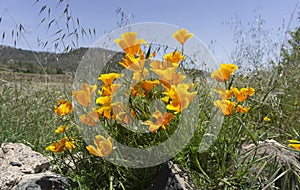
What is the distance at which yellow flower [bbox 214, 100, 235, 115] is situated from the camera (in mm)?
1443

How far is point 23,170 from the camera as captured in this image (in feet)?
6.95

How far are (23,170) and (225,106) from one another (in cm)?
147

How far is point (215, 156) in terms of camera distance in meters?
1.60

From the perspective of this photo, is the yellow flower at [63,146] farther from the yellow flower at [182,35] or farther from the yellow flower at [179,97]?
the yellow flower at [182,35]

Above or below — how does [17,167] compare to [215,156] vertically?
below

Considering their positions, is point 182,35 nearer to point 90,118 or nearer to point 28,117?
point 90,118

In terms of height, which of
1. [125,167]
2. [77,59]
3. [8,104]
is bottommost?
[8,104]

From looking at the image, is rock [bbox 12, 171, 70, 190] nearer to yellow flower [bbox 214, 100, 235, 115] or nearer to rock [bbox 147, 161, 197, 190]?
rock [bbox 147, 161, 197, 190]

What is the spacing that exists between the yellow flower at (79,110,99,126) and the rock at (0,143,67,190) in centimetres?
43

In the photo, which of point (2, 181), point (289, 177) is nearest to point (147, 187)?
point (289, 177)

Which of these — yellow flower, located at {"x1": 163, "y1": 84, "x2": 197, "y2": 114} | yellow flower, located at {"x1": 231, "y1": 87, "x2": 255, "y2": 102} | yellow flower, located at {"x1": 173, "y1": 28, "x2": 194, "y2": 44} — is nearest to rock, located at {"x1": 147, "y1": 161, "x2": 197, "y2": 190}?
yellow flower, located at {"x1": 163, "y1": 84, "x2": 197, "y2": 114}

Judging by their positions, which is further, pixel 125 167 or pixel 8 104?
pixel 8 104

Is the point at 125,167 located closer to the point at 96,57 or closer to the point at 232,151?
the point at 232,151

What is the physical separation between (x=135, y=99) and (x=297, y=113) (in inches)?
85.5
